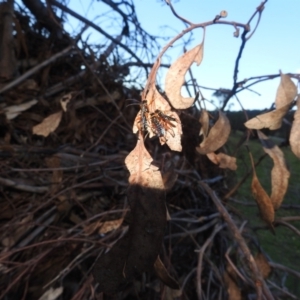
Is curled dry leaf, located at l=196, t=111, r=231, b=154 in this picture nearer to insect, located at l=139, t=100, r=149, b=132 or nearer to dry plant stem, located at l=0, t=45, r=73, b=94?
insect, located at l=139, t=100, r=149, b=132

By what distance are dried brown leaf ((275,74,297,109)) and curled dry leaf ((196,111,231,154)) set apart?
14 cm

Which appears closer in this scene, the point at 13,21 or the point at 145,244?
the point at 145,244

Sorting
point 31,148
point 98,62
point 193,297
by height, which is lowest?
point 193,297

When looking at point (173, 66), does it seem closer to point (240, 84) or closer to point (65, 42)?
point (240, 84)

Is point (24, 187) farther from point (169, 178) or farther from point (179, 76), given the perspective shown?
point (179, 76)

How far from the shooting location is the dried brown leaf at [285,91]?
69 cm

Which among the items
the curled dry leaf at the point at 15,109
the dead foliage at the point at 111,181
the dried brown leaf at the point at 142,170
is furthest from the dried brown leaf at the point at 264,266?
the curled dry leaf at the point at 15,109

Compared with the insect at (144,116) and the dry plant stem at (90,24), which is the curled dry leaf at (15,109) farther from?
the insect at (144,116)

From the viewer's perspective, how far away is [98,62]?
1.77 m

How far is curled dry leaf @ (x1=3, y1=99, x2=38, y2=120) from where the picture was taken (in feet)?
4.64

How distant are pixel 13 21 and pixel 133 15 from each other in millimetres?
644

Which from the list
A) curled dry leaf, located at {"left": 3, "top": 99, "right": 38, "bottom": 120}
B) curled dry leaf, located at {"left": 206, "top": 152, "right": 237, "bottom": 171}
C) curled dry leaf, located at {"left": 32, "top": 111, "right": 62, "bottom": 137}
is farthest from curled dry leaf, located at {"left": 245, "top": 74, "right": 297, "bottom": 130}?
curled dry leaf, located at {"left": 3, "top": 99, "right": 38, "bottom": 120}

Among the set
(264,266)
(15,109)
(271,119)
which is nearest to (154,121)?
(271,119)

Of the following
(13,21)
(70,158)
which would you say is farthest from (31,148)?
(13,21)
